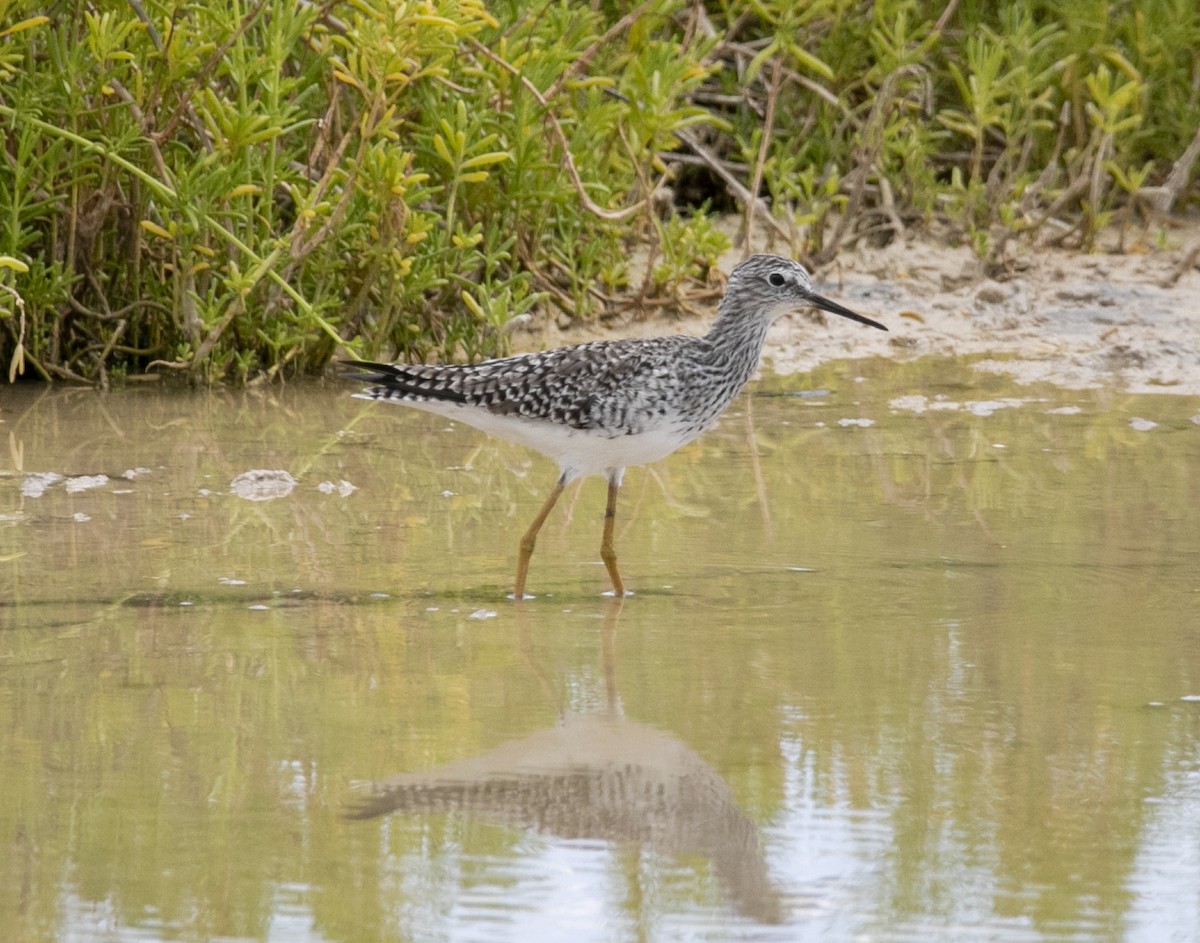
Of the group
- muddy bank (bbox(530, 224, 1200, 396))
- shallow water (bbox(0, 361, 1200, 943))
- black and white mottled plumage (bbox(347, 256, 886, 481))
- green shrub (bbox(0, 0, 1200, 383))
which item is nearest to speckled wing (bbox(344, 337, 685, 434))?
black and white mottled plumage (bbox(347, 256, 886, 481))

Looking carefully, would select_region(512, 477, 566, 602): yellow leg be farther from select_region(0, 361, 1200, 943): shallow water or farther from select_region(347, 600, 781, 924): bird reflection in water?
select_region(347, 600, 781, 924): bird reflection in water

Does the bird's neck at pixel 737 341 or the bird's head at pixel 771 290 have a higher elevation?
the bird's head at pixel 771 290

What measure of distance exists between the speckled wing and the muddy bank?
2974 millimetres

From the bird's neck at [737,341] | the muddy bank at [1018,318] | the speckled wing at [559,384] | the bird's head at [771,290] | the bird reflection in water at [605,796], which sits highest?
the bird's head at [771,290]

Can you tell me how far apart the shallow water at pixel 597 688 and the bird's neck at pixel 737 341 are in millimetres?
580

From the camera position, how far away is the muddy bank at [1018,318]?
8844mm

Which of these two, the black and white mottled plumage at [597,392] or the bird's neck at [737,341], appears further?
the bird's neck at [737,341]

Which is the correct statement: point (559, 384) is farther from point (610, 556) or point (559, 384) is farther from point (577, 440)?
point (610, 556)

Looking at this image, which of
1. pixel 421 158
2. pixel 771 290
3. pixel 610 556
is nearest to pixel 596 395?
pixel 610 556

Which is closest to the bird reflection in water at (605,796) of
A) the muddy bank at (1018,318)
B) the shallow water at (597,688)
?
the shallow water at (597,688)

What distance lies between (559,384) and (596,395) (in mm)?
151

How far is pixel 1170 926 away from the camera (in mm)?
3412

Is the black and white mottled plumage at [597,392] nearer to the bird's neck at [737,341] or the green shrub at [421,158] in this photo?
the bird's neck at [737,341]

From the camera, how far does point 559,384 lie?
588 cm
